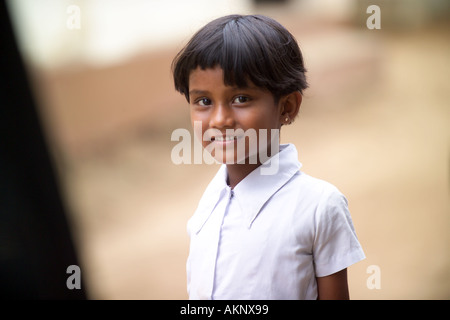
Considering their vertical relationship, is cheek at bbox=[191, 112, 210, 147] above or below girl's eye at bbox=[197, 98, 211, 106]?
below

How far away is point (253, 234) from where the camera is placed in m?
0.86

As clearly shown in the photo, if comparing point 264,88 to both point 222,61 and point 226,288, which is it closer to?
point 222,61

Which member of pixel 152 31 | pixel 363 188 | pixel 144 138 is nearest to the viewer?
pixel 363 188

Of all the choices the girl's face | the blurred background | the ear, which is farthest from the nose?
the blurred background

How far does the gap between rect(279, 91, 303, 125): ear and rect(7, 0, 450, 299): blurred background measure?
155cm

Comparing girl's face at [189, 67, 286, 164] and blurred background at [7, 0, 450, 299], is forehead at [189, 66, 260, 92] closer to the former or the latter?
girl's face at [189, 67, 286, 164]

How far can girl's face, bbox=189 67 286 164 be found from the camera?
84 centimetres

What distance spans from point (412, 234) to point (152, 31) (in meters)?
2.46

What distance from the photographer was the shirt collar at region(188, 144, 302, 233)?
2.89ft

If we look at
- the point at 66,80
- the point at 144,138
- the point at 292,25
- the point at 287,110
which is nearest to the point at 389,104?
the point at 292,25

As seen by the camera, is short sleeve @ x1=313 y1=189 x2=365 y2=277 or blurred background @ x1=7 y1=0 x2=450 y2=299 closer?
short sleeve @ x1=313 y1=189 x2=365 y2=277

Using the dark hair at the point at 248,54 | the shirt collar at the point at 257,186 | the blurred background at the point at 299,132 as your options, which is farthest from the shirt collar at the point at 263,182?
the blurred background at the point at 299,132

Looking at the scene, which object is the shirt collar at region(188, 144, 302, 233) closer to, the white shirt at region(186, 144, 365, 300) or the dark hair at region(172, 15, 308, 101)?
the white shirt at region(186, 144, 365, 300)

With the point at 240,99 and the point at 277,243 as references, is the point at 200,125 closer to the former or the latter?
the point at 240,99
